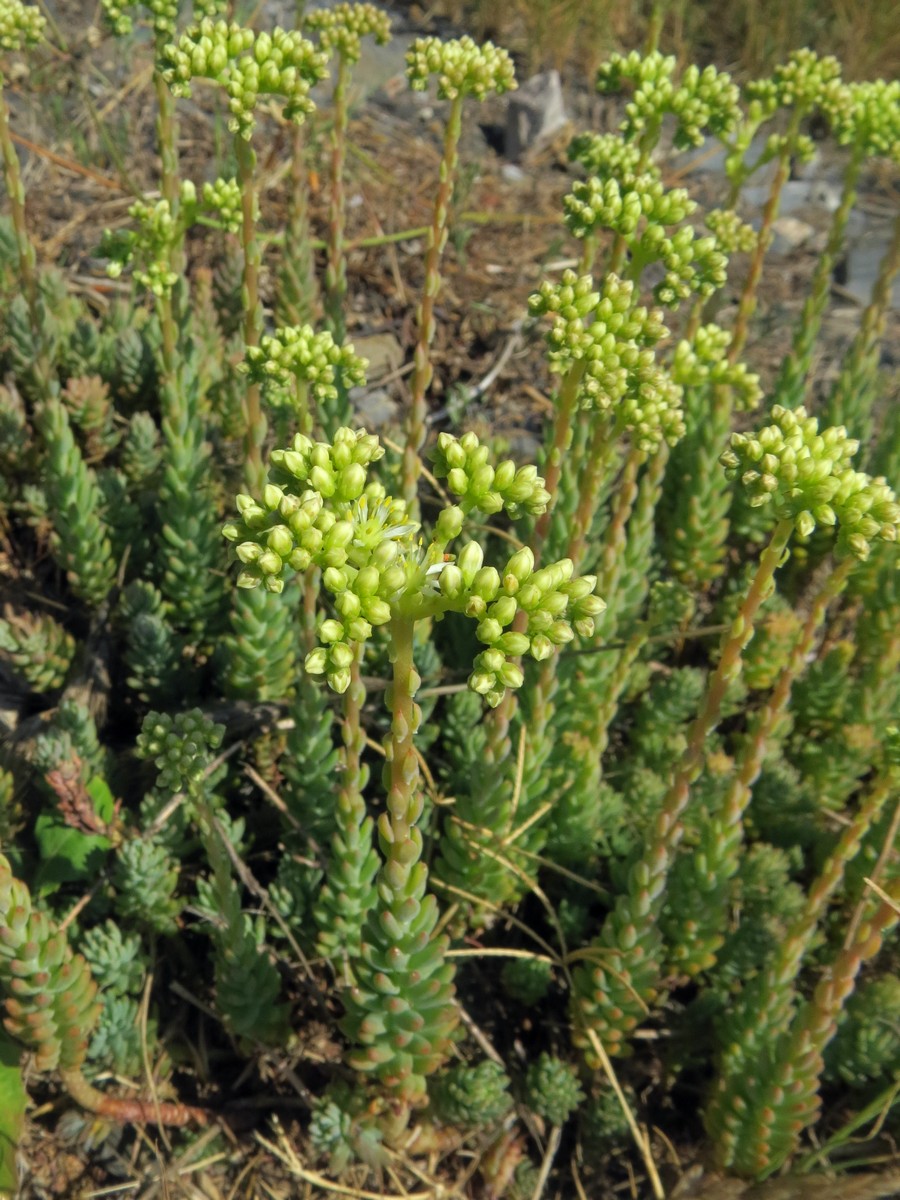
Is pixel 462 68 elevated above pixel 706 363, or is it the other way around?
pixel 462 68

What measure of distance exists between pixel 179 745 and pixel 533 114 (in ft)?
15.8

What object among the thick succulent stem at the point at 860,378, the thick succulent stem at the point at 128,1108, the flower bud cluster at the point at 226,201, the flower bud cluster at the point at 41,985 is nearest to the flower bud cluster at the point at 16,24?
the flower bud cluster at the point at 226,201

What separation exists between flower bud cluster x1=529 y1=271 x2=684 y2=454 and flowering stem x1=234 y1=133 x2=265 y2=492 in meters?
0.61

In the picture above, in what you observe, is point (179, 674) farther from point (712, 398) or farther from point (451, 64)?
point (712, 398)

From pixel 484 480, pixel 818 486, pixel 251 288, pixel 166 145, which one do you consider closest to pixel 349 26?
pixel 166 145

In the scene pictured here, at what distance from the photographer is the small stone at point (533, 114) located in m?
5.52

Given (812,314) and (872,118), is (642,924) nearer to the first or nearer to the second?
(812,314)

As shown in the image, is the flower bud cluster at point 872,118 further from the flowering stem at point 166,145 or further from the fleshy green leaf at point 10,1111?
the fleshy green leaf at point 10,1111

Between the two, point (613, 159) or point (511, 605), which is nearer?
point (511, 605)

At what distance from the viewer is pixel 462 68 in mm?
2307

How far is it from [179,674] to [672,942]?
151 cm

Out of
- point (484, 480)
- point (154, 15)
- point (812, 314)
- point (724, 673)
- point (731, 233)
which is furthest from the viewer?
point (812, 314)

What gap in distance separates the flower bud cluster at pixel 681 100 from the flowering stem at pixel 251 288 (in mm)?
1026

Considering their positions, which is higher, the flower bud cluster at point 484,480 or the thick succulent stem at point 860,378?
the flower bud cluster at point 484,480
